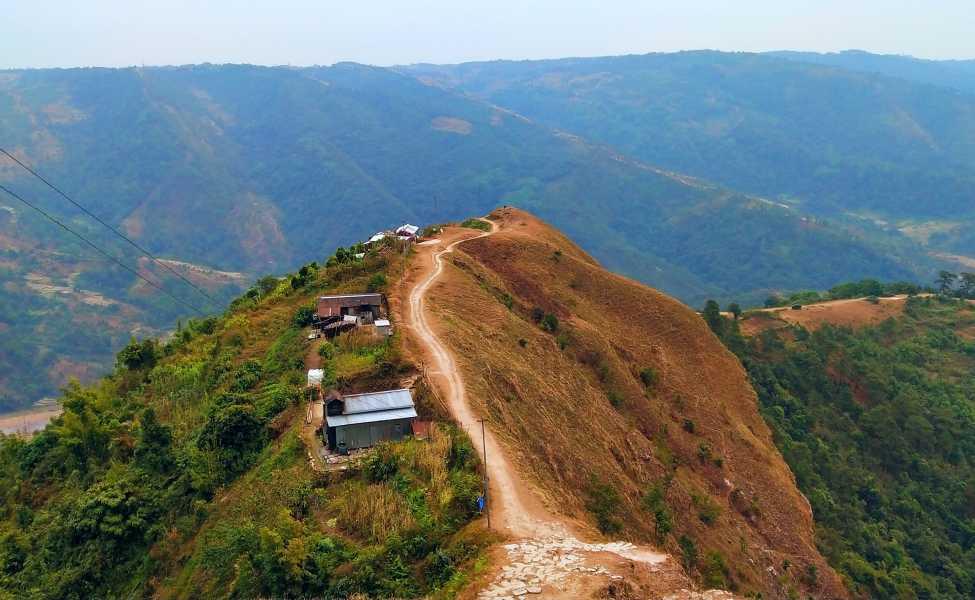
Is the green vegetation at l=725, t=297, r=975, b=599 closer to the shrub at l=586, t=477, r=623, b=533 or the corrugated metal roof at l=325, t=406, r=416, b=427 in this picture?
the shrub at l=586, t=477, r=623, b=533

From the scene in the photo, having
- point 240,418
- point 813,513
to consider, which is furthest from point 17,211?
point 813,513

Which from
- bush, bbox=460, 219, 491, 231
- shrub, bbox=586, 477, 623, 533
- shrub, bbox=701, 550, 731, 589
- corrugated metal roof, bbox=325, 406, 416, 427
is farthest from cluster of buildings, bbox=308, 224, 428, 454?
bush, bbox=460, 219, 491, 231

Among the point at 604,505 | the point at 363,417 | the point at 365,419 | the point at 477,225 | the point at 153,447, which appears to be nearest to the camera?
the point at 365,419

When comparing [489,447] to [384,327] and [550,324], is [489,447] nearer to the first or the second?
[384,327]

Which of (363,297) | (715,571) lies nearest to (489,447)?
(715,571)

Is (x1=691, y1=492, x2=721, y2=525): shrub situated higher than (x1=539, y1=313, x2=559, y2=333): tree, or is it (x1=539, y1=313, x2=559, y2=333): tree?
(x1=539, y1=313, x2=559, y2=333): tree

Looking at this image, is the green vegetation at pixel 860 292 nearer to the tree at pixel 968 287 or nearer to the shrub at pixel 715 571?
the tree at pixel 968 287

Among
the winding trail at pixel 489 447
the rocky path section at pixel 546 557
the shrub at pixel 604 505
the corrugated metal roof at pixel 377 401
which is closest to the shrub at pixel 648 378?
the winding trail at pixel 489 447
